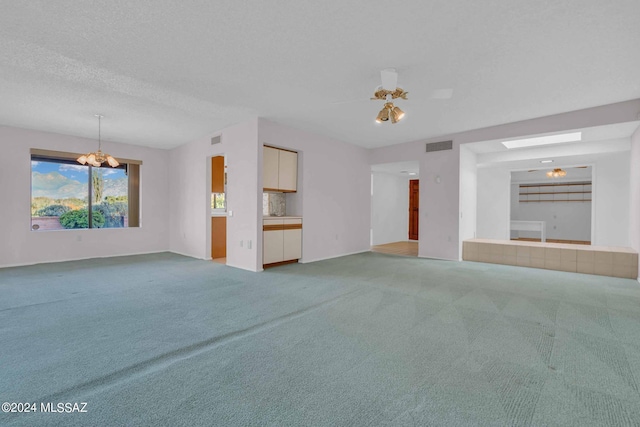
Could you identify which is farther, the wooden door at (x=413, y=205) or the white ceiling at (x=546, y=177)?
the wooden door at (x=413, y=205)

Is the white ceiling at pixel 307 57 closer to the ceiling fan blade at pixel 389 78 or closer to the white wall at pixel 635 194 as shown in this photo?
the ceiling fan blade at pixel 389 78

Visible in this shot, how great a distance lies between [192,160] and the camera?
22.4 feet

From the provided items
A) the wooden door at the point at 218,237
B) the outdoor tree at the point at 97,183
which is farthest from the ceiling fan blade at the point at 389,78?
the outdoor tree at the point at 97,183

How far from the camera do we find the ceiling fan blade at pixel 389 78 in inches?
124

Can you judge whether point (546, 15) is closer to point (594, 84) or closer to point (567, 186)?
point (594, 84)

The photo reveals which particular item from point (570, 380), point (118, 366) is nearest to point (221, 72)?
point (118, 366)

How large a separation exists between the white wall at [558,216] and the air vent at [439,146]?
674cm

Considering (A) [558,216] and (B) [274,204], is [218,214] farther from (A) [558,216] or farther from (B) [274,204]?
(A) [558,216]

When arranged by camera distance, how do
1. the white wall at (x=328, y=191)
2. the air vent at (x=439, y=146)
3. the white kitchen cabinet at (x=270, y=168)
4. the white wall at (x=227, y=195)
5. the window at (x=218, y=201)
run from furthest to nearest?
1. the window at (x=218, y=201)
2. the air vent at (x=439, y=146)
3. the white wall at (x=328, y=191)
4. the white kitchen cabinet at (x=270, y=168)
5. the white wall at (x=227, y=195)

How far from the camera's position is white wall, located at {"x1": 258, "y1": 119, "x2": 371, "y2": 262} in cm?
598

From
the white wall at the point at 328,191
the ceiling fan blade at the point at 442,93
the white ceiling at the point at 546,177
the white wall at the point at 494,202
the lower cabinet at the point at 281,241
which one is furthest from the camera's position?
the white ceiling at the point at 546,177

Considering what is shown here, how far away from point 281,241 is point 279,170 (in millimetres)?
1381

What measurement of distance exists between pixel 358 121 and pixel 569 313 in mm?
4036

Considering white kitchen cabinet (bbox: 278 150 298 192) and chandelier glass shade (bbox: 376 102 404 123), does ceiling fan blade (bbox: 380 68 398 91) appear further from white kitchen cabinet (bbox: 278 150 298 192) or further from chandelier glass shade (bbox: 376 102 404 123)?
white kitchen cabinet (bbox: 278 150 298 192)
